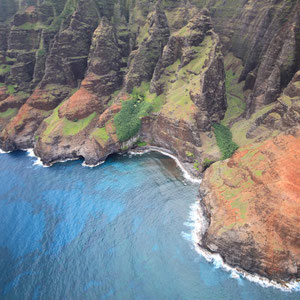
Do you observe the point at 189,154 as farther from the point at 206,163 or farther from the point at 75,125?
the point at 75,125

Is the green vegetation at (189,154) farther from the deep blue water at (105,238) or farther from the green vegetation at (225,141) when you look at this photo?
the green vegetation at (225,141)

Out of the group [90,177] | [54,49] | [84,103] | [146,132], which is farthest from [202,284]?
[54,49]

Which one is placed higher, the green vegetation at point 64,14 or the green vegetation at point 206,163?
the green vegetation at point 64,14

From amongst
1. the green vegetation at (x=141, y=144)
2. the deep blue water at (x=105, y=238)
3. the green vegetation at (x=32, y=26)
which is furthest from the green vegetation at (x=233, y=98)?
the green vegetation at (x=32, y=26)

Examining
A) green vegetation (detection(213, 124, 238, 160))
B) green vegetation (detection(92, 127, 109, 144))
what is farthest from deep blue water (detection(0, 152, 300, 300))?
green vegetation (detection(213, 124, 238, 160))

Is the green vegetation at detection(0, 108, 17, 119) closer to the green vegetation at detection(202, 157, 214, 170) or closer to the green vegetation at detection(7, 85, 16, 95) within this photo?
the green vegetation at detection(7, 85, 16, 95)

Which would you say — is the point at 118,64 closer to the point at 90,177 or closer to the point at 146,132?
the point at 146,132
